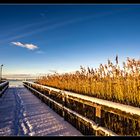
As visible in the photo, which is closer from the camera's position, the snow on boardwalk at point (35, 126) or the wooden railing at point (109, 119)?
the wooden railing at point (109, 119)

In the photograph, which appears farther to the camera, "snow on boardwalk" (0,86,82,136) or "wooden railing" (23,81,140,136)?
"snow on boardwalk" (0,86,82,136)

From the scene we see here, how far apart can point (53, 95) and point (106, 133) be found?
7.05 metres

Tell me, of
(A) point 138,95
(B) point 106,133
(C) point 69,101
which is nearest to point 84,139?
(B) point 106,133

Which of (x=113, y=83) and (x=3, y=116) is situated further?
(x=3, y=116)

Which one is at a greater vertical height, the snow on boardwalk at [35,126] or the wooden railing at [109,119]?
the wooden railing at [109,119]

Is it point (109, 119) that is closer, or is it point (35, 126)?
point (109, 119)

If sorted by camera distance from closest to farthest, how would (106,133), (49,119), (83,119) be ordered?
(106,133), (83,119), (49,119)

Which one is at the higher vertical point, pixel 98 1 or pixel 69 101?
pixel 98 1

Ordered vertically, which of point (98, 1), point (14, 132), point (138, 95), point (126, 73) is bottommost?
point (14, 132)

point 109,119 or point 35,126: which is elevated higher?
point 109,119

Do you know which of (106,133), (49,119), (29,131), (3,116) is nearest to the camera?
(106,133)

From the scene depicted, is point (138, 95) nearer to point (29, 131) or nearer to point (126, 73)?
point (126, 73)

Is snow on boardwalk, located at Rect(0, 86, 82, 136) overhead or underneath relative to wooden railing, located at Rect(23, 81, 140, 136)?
underneath

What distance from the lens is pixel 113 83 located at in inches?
244
